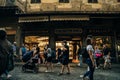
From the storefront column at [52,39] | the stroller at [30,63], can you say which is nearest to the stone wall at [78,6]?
the storefront column at [52,39]

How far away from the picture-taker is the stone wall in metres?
25.1

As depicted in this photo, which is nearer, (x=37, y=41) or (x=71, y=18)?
(x=71, y=18)

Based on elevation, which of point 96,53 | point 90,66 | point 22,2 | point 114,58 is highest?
point 22,2

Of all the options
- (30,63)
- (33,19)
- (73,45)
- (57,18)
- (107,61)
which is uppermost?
(57,18)

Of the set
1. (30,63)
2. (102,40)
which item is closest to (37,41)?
(102,40)

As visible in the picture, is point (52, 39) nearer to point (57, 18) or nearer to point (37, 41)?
point (37, 41)

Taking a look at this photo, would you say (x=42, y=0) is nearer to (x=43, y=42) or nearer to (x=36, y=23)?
(x=36, y=23)

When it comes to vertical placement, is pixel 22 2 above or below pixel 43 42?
above

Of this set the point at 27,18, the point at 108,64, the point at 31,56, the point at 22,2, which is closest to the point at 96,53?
the point at 108,64

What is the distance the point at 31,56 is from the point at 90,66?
5.27 meters

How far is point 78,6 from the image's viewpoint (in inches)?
993

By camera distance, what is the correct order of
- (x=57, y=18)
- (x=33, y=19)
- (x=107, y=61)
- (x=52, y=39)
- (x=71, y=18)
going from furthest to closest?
1. (x=52, y=39)
2. (x=33, y=19)
3. (x=57, y=18)
4. (x=71, y=18)
5. (x=107, y=61)

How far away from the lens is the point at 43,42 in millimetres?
24875

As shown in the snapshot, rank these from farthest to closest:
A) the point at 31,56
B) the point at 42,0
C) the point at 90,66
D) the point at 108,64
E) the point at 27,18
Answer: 1. the point at 42,0
2. the point at 27,18
3. the point at 108,64
4. the point at 31,56
5. the point at 90,66
